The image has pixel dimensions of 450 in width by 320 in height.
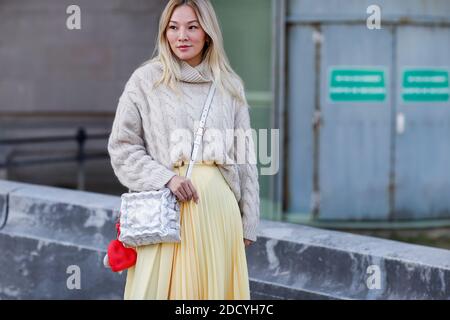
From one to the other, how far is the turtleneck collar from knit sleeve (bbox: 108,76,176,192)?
217 mm

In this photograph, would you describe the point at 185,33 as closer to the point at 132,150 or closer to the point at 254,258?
the point at 132,150

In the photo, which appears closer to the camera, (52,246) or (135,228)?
(135,228)

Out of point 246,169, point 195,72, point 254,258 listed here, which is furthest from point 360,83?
point 195,72

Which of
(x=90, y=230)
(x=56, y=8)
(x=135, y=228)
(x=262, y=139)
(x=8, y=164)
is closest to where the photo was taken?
(x=135, y=228)

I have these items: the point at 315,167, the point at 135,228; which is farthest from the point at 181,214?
the point at 315,167

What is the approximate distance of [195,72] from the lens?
3539 mm

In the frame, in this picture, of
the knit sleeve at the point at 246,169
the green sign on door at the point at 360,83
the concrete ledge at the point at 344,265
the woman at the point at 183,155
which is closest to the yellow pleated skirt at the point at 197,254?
the woman at the point at 183,155

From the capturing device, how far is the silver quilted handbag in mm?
3375

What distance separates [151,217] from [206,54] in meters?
0.77

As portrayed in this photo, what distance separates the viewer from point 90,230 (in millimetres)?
5375

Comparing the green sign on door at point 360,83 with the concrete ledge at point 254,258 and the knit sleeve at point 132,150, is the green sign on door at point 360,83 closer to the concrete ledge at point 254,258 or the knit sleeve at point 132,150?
the concrete ledge at point 254,258

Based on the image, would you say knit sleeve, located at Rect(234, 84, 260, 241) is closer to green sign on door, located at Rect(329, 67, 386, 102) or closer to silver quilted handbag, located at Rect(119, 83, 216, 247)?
silver quilted handbag, located at Rect(119, 83, 216, 247)
